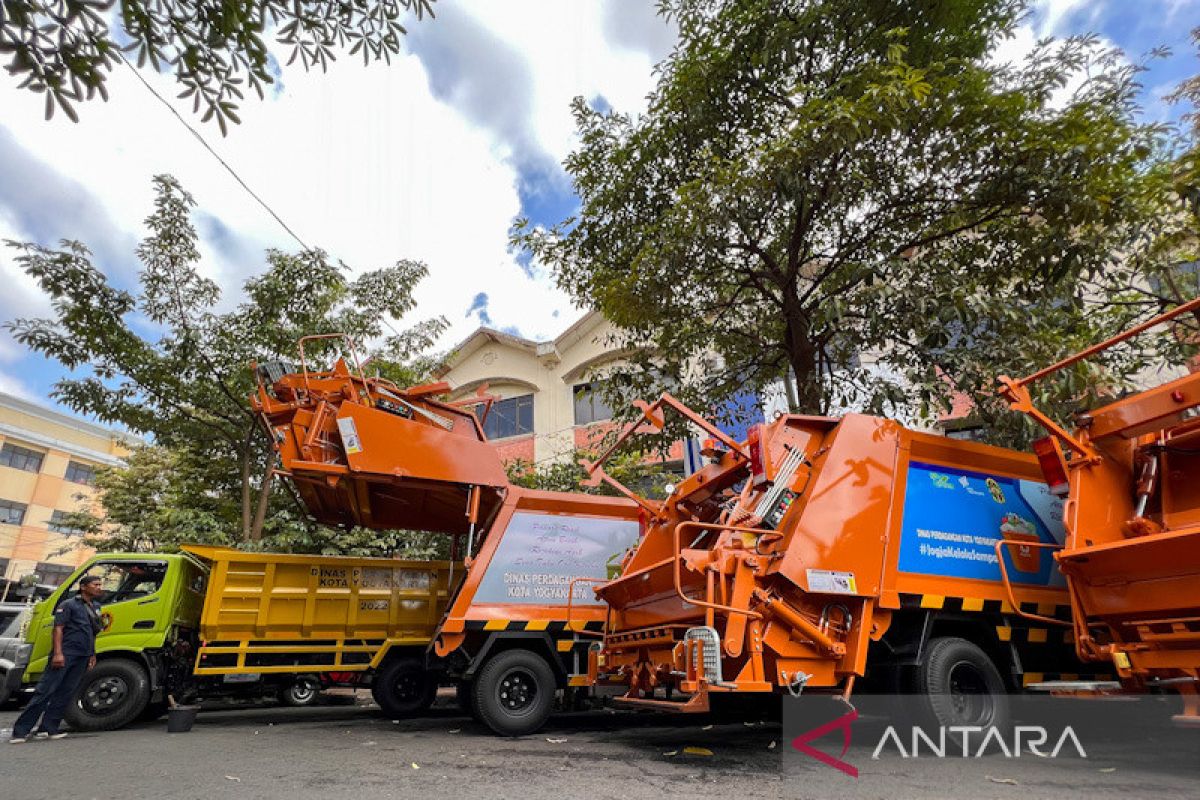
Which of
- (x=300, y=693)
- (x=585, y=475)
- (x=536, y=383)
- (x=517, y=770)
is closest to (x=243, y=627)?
(x=300, y=693)

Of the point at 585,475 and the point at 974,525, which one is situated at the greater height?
the point at 585,475

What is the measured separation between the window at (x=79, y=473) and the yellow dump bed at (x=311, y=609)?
30.5 metres

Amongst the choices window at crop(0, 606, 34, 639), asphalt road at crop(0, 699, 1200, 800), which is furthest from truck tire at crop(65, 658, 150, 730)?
window at crop(0, 606, 34, 639)

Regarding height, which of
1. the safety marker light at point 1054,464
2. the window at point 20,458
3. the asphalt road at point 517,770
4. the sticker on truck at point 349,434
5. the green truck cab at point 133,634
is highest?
the window at point 20,458

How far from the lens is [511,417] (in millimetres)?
21625

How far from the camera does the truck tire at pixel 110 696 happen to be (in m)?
7.07

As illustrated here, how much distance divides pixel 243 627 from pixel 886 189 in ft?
27.1

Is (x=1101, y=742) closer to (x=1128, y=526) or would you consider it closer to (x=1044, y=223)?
(x=1128, y=526)

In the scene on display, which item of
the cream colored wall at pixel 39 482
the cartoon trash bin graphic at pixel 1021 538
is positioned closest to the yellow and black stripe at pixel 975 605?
the cartoon trash bin graphic at pixel 1021 538

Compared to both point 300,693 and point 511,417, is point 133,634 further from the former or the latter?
point 511,417

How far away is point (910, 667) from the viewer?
201 inches

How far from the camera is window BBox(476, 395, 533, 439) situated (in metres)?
21.3

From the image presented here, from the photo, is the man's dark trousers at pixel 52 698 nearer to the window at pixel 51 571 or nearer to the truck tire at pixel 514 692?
the truck tire at pixel 514 692

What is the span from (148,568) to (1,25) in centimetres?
708
